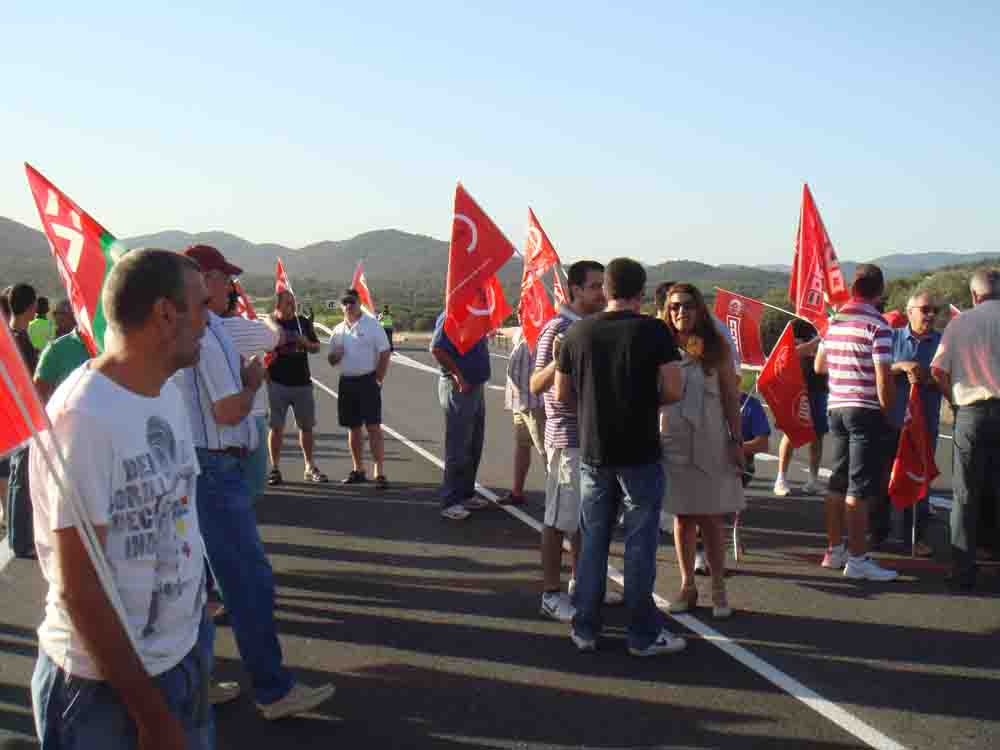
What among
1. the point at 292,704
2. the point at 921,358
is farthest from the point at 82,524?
the point at 921,358

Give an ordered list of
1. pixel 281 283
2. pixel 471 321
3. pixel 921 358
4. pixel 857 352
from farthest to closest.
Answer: pixel 281 283, pixel 471 321, pixel 921 358, pixel 857 352

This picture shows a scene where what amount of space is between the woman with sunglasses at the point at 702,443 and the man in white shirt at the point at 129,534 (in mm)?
3929

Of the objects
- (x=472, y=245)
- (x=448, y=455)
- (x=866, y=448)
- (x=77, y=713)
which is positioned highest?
(x=472, y=245)

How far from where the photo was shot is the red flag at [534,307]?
8.25 meters

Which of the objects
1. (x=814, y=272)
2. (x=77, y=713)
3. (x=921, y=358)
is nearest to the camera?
(x=77, y=713)

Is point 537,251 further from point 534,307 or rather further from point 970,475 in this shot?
point 970,475

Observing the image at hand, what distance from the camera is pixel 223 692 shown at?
4.90m

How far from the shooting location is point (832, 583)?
6809 millimetres

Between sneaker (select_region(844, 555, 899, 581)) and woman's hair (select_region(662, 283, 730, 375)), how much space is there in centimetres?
185

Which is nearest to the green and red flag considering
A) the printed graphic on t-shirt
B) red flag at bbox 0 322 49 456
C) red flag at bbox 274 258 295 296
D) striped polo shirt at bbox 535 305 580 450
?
red flag at bbox 0 322 49 456

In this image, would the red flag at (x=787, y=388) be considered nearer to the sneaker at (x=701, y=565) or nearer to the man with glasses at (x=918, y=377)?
the man with glasses at (x=918, y=377)

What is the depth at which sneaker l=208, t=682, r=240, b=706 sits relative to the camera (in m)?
4.88

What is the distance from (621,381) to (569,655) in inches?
60.0

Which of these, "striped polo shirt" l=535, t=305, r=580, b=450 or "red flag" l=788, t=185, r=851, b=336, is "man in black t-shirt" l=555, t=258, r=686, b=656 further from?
"red flag" l=788, t=185, r=851, b=336
